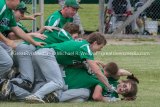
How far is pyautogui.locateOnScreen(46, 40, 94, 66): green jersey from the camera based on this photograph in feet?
29.9

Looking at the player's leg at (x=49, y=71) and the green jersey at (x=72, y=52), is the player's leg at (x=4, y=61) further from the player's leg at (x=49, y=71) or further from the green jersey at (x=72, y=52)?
the green jersey at (x=72, y=52)

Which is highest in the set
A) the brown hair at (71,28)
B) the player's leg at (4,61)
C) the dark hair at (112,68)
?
the brown hair at (71,28)

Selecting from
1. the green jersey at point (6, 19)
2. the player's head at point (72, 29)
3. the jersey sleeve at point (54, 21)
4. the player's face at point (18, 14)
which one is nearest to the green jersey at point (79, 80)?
the player's head at point (72, 29)

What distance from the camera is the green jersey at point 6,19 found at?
9312 millimetres

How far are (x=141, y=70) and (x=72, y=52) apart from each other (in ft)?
13.2

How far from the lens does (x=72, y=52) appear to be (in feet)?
30.3

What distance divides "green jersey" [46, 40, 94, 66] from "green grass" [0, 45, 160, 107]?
0.62m

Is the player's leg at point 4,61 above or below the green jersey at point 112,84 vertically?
above

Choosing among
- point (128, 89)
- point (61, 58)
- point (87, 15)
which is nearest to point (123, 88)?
point (128, 89)

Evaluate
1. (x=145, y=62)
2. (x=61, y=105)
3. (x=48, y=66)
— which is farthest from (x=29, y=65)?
(x=145, y=62)

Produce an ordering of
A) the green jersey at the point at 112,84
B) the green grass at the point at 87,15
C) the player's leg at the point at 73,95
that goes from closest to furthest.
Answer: the player's leg at the point at 73,95 < the green jersey at the point at 112,84 < the green grass at the point at 87,15

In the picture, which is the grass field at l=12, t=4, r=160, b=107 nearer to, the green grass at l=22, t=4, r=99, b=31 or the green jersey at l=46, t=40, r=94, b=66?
the green jersey at l=46, t=40, r=94, b=66

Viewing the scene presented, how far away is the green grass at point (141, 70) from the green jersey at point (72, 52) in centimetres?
62

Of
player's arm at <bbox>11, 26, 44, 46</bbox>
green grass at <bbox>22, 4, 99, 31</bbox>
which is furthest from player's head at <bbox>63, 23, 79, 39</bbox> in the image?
green grass at <bbox>22, 4, 99, 31</bbox>
